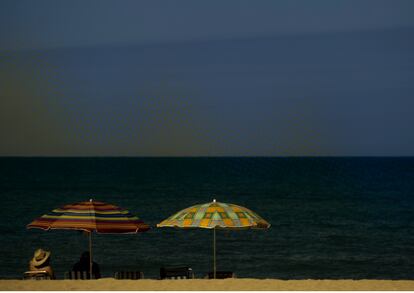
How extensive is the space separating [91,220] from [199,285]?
2.51 meters

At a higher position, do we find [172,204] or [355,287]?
[172,204]

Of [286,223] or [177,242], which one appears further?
[286,223]

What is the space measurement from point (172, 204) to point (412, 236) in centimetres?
3325

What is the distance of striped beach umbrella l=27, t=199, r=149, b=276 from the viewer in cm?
1598

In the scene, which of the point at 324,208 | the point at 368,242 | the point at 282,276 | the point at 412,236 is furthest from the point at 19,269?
the point at 324,208

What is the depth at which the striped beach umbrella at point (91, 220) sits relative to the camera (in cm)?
1598

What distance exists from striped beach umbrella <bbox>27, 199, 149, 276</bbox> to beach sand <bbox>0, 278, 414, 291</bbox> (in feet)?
3.48

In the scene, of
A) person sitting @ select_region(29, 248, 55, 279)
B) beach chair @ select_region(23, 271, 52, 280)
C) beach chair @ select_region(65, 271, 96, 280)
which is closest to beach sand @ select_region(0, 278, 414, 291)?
beach chair @ select_region(23, 271, 52, 280)

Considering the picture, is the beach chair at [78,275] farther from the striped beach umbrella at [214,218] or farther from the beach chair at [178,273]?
the striped beach umbrella at [214,218]

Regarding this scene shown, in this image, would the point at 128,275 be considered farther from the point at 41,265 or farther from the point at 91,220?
the point at 91,220

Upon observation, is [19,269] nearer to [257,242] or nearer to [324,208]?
[257,242]

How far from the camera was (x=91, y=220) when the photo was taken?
16062 mm

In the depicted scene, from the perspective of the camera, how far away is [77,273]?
57.4 ft

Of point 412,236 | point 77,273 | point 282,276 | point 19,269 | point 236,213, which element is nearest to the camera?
point 236,213
